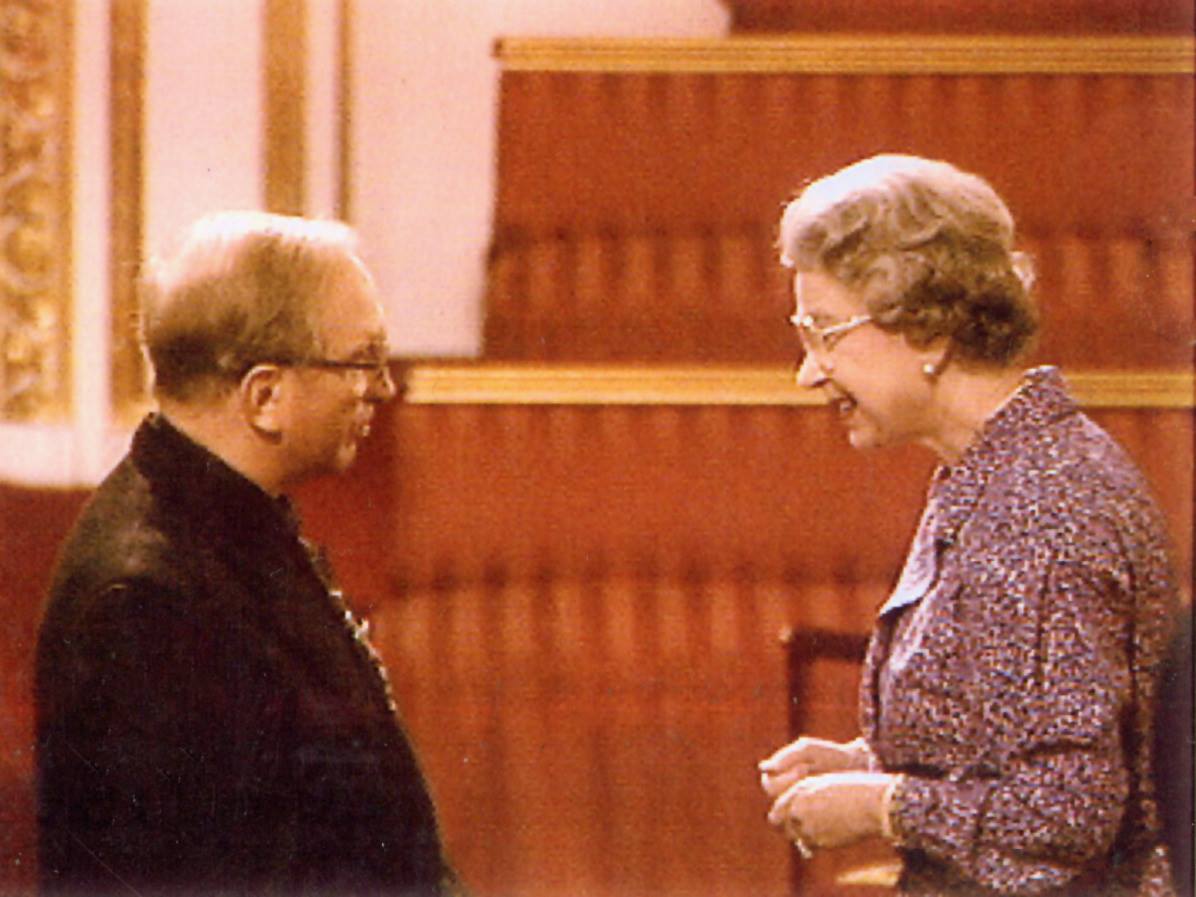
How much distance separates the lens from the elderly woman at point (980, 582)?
1.00 m

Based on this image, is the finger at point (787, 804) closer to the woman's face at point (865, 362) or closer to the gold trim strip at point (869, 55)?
the woman's face at point (865, 362)

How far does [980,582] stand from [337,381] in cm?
50

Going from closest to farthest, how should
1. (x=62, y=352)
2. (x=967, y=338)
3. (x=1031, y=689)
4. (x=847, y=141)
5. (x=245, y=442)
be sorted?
(x=1031, y=689)
(x=967, y=338)
(x=245, y=442)
(x=847, y=141)
(x=62, y=352)

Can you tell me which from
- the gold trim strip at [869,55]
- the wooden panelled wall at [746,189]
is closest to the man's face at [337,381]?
the wooden panelled wall at [746,189]

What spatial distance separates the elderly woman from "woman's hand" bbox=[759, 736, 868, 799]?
0.05m

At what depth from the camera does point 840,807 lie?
1.07 metres

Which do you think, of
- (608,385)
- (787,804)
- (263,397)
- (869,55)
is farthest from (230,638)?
(869,55)

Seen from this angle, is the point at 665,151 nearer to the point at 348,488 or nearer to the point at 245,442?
the point at 348,488

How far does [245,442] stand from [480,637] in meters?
0.99

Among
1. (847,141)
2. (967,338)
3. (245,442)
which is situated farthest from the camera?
(847,141)

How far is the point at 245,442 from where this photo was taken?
124cm

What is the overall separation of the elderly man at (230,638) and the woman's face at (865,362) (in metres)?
0.33

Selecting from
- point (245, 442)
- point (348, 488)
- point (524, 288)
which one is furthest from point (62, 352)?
point (245, 442)

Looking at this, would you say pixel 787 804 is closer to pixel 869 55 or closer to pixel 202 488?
pixel 202 488
